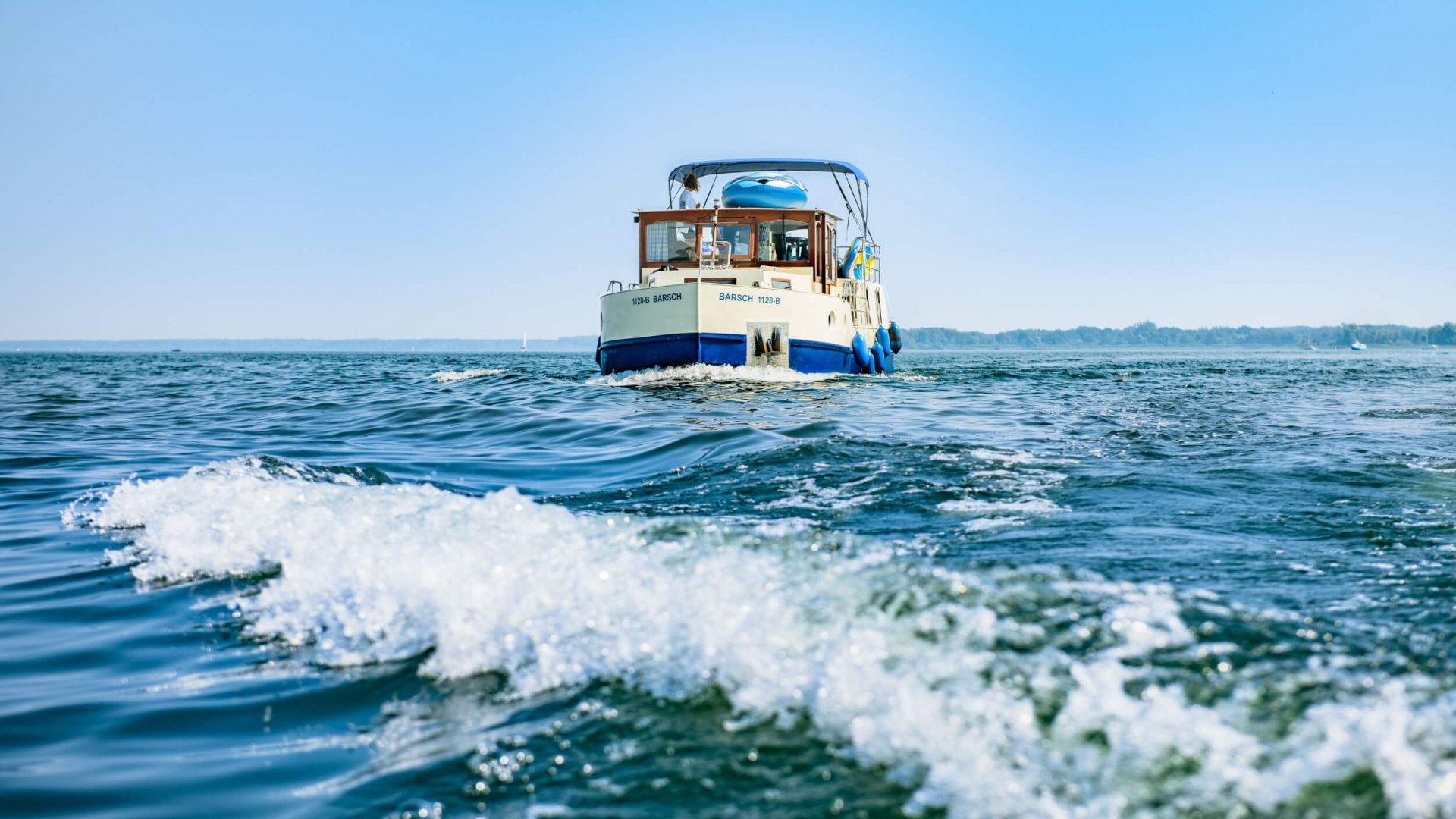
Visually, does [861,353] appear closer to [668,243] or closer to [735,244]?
[735,244]

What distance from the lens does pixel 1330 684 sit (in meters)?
2.51

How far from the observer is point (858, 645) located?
2793 millimetres

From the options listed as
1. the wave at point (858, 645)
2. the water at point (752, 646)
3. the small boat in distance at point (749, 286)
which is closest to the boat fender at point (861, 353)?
the small boat in distance at point (749, 286)

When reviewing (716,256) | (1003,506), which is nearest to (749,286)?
(716,256)

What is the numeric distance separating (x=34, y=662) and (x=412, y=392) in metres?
17.1

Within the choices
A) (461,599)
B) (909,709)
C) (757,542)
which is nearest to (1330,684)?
(909,709)

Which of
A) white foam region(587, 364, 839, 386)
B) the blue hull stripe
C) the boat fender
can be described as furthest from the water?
the boat fender

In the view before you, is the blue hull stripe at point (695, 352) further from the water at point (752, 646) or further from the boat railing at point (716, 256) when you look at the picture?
the water at point (752, 646)

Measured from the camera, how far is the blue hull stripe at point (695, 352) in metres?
18.9

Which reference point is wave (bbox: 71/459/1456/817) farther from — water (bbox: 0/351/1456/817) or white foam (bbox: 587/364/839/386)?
white foam (bbox: 587/364/839/386)

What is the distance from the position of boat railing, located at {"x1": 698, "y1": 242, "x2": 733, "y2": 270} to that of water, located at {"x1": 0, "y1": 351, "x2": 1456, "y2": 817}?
581 inches

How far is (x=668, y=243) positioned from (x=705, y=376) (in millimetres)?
4669

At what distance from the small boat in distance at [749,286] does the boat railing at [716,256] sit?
0.02 meters

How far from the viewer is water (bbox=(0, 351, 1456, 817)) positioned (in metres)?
2.23
